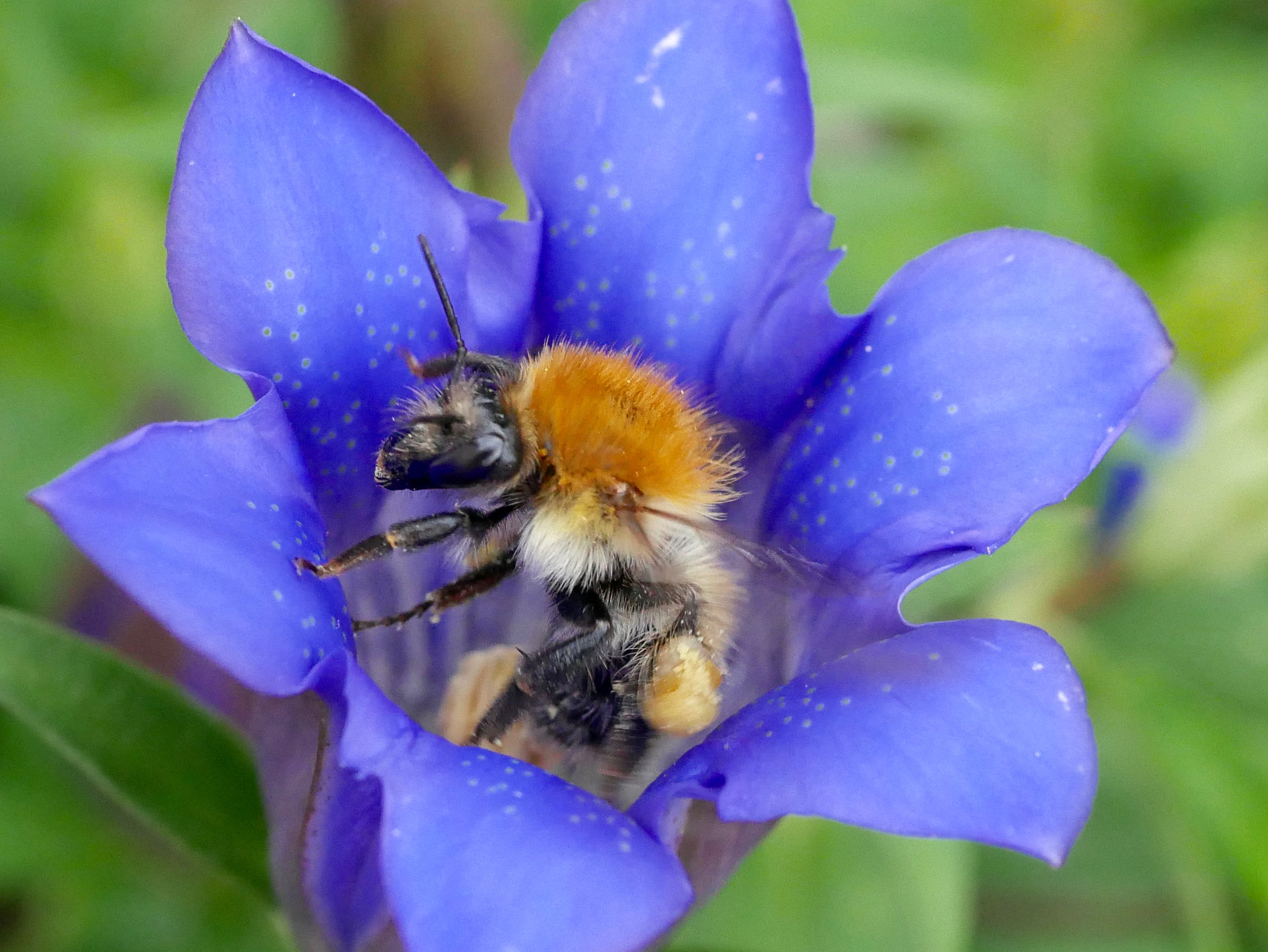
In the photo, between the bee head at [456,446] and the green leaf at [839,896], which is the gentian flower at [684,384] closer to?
the bee head at [456,446]

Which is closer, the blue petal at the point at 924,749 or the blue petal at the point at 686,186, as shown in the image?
the blue petal at the point at 924,749

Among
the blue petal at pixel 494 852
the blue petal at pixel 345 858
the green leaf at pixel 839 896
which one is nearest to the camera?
the blue petal at pixel 494 852

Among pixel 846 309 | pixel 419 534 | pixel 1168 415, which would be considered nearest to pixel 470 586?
pixel 419 534

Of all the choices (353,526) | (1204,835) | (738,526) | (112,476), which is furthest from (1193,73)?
(112,476)

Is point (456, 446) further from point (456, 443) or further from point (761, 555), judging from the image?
point (761, 555)

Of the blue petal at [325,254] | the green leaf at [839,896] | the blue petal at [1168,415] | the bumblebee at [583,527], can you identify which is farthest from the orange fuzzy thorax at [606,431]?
the blue petal at [1168,415]

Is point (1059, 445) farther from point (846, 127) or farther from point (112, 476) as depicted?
point (846, 127)

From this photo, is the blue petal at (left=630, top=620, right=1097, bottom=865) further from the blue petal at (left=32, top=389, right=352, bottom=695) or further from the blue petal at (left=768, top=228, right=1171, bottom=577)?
the blue petal at (left=32, top=389, right=352, bottom=695)
